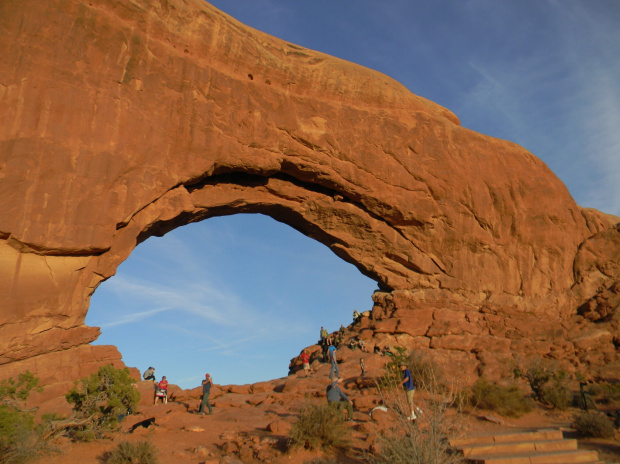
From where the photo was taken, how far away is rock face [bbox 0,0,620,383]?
12.9m

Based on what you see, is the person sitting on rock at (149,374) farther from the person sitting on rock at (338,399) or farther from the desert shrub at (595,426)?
the desert shrub at (595,426)

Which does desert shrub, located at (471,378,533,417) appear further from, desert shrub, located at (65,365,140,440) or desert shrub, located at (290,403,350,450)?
desert shrub, located at (65,365,140,440)

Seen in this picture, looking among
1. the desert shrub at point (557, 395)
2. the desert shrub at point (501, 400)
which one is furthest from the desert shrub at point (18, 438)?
the desert shrub at point (557, 395)

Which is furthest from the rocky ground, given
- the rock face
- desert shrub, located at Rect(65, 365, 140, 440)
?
the rock face

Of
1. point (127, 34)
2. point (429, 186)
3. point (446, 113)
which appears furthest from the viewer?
point (446, 113)

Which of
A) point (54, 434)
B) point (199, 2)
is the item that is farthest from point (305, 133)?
point (54, 434)

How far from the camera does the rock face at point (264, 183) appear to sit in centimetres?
1285

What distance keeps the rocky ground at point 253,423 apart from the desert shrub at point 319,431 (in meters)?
0.20

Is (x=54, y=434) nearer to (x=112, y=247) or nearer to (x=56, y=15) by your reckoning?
(x=112, y=247)

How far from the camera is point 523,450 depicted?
8.88m

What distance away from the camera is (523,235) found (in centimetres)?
2134

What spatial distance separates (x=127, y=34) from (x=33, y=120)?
4.15 m

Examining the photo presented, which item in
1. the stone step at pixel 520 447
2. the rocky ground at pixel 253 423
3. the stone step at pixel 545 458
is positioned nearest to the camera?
the stone step at pixel 545 458

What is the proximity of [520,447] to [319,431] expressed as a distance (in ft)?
12.4
